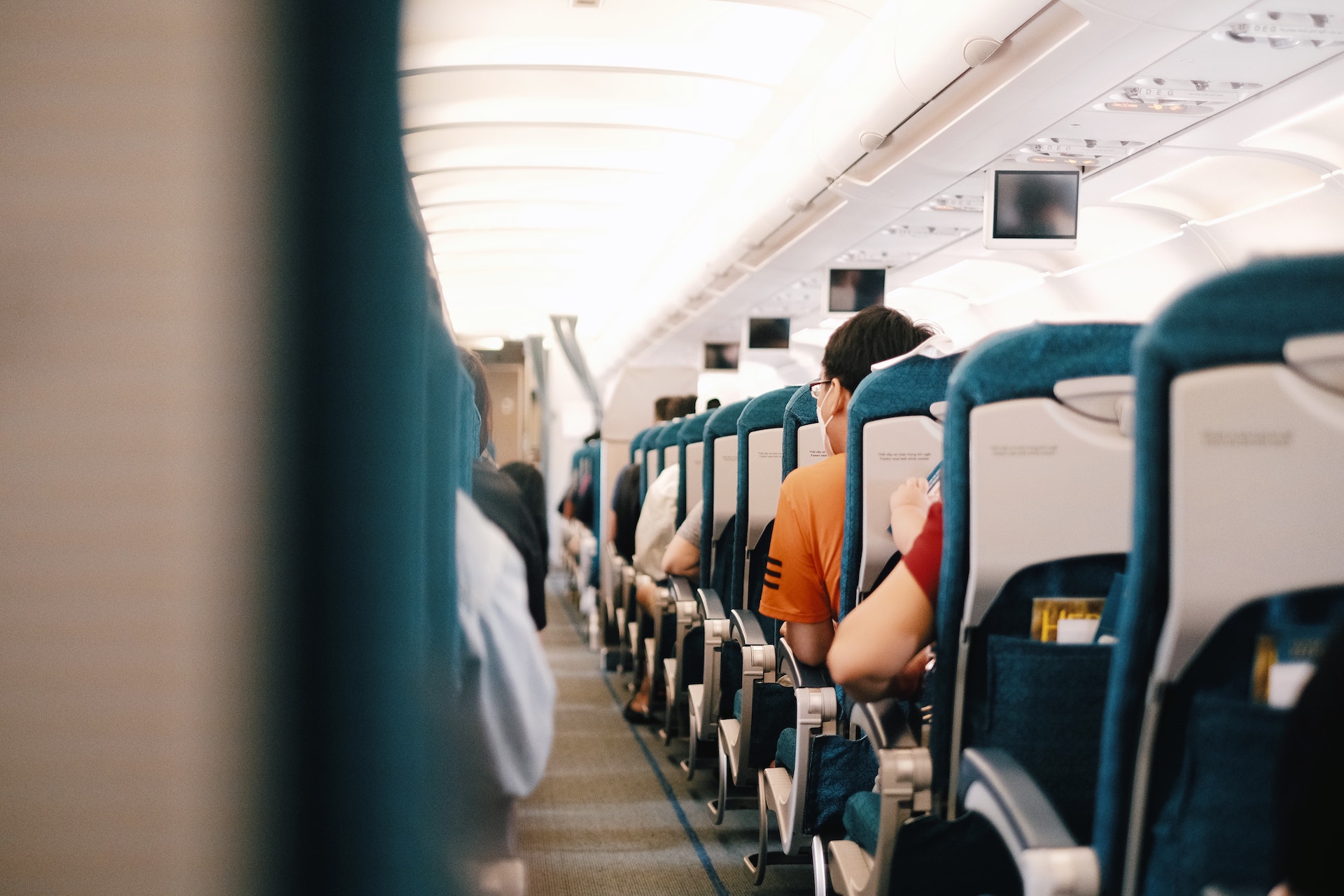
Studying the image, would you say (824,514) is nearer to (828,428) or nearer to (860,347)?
(828,428)

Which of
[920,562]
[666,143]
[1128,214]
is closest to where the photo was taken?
[920,562]

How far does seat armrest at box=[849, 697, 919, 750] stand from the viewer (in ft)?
5.87

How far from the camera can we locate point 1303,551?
1083 millimetres

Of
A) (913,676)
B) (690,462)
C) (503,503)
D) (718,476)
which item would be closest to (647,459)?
(690,462)

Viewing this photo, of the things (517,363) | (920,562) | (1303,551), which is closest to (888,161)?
(920,562)

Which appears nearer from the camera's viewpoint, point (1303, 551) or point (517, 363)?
point (517, 363)

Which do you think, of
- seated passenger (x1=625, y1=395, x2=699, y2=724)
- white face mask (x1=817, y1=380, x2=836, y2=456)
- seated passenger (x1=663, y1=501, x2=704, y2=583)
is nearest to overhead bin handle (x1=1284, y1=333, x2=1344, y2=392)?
white face mask (x1=817, y1=380, x2=836, y2=456)

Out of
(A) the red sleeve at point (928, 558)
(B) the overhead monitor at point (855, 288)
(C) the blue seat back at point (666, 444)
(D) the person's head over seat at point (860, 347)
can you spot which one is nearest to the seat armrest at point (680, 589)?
(C) the blue seat back at point (666, 444)

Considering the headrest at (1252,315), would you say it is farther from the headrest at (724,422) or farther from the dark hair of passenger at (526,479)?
the headrest at (724,422)

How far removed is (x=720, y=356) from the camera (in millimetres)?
14648

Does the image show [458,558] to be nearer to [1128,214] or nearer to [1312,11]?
[1312,11]

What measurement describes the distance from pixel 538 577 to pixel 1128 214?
11.2 metres

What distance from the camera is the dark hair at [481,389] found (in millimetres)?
720

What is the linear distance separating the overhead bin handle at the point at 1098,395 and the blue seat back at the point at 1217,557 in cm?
42
